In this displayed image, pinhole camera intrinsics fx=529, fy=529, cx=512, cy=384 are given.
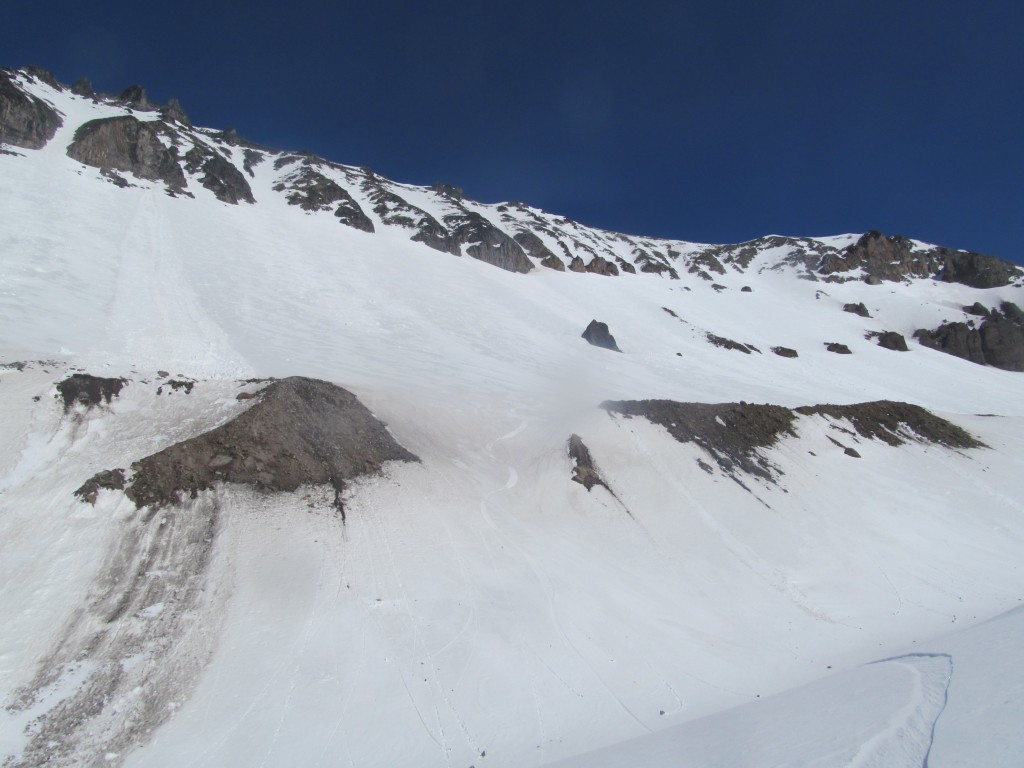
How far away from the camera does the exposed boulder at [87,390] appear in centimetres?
1167

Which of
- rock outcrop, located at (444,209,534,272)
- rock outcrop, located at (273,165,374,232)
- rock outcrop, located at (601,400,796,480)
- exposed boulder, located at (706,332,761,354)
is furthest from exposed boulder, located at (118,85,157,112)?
rock outcrop, located at (601,400,796,480)

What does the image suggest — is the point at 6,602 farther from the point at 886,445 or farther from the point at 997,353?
the point at 997,353

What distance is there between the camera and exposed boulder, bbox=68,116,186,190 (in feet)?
149

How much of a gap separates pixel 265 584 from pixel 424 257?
153ft

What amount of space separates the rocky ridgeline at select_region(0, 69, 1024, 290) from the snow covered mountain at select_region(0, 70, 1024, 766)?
23.6 metres

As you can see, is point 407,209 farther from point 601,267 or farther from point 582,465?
point 582,465

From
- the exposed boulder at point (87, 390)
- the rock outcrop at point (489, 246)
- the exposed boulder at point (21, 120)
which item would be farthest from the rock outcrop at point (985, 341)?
the exposed boulder at point (21, 120)

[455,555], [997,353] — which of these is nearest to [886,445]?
[455,555]

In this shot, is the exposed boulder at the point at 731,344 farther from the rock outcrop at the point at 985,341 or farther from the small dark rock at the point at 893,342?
the rock outcrop at the point at 985,341

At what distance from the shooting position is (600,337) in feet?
123

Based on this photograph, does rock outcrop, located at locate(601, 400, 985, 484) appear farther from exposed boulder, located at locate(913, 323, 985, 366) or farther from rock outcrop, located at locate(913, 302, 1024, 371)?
rock outcrop, located at locate(913, 302, 1024, 371)

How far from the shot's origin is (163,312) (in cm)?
2209

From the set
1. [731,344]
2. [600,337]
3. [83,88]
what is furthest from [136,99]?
[731,344]

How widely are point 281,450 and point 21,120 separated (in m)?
51.6
